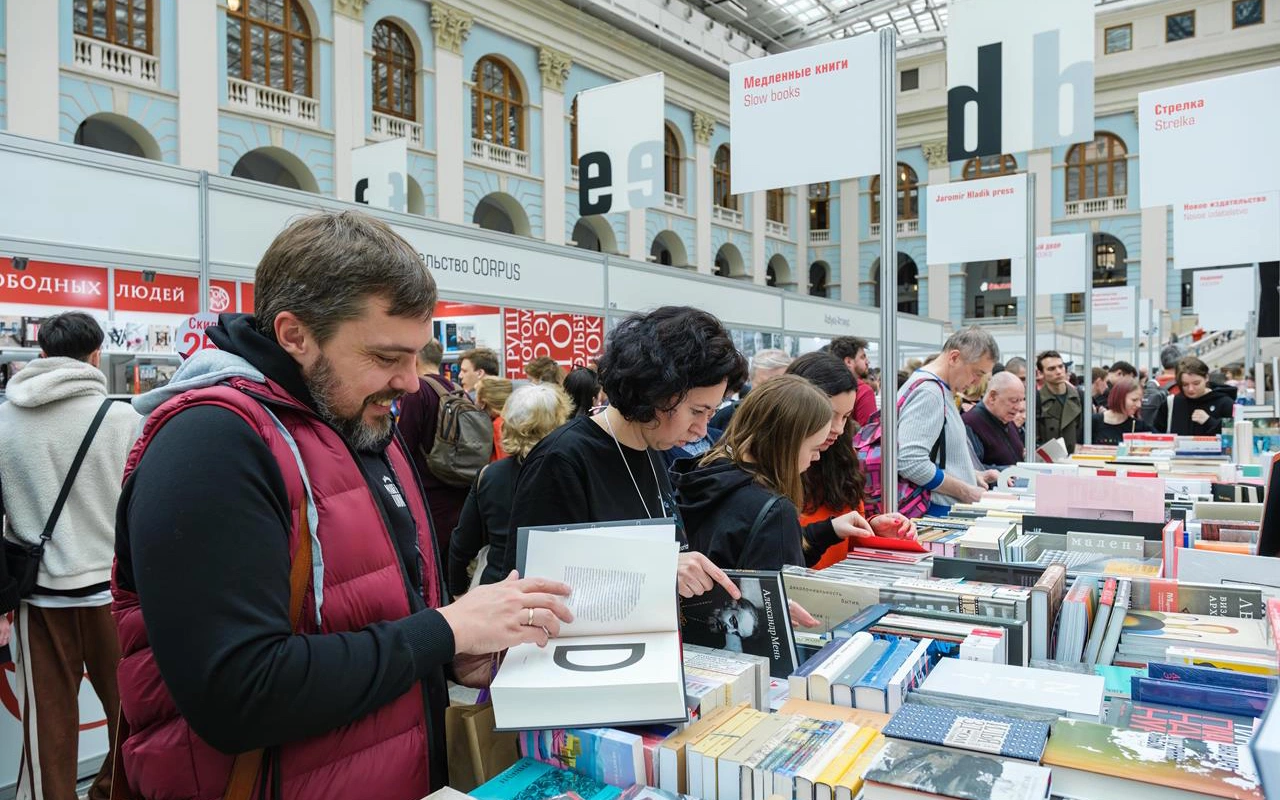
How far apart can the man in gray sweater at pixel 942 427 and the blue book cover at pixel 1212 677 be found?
→ 2.28 m

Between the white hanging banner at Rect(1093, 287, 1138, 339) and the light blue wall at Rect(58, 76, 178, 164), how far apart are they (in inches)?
518

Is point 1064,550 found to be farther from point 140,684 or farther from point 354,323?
point 140,684

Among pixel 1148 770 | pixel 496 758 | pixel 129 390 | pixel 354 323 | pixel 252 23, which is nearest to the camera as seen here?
pixel 1148 770

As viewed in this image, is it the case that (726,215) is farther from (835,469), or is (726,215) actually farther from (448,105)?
(835,469)

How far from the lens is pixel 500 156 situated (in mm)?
19031

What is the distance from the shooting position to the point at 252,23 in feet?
48.2

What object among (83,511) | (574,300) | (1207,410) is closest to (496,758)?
(83,511)

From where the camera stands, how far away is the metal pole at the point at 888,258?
2525mm

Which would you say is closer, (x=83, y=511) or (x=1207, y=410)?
Answer: (x=83, y=511)

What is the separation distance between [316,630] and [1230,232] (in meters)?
7.14

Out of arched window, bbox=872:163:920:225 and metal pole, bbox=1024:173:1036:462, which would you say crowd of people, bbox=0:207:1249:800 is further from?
arched window, bbox=872:163:920:225

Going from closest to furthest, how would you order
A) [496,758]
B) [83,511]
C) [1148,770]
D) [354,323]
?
[1148,770], [354,323], [496,758], [83,511]

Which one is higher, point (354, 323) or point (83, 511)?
point (354, 323)

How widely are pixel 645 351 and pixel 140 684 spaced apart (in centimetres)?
103
